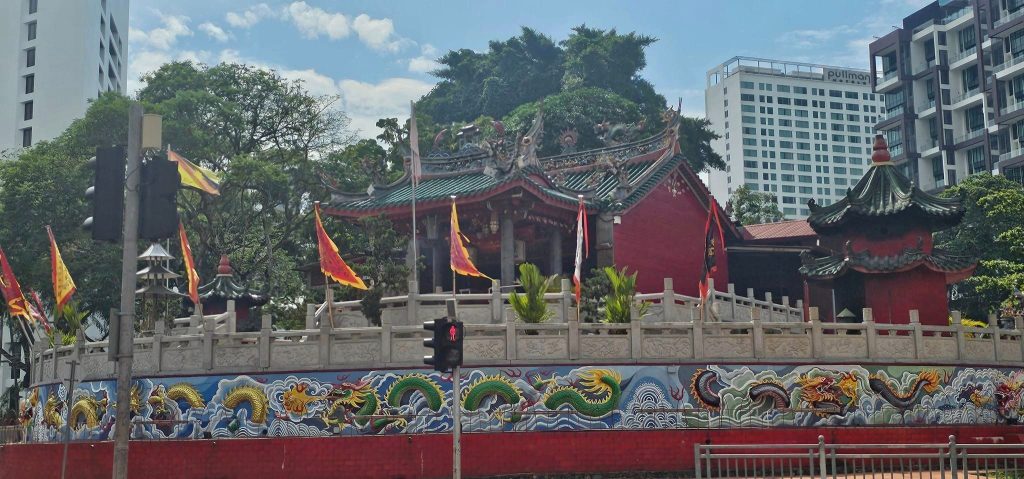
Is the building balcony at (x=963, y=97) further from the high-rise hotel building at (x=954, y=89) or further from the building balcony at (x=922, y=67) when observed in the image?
the building balcony at (x=922, y=67)

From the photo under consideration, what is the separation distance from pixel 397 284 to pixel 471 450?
27.1 feet

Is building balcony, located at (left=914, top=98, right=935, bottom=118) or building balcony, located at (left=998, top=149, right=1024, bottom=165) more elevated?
building balcony, located at (left=914, top=98, right=935, bottom=118)

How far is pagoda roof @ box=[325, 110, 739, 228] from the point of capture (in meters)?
34.9

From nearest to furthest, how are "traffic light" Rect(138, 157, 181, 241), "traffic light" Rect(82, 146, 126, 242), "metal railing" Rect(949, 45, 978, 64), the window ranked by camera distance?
"traffic light" Rect(82, 146, 126, 242) → "traffic light" Rect(138, 157, 181, 241) → the window → "metal railing" Rect(949, 45, 978, 64)

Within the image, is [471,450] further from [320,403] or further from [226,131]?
[226,131]

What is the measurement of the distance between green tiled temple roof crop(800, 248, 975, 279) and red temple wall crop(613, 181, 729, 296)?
7.59 meters

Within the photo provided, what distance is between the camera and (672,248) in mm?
39750

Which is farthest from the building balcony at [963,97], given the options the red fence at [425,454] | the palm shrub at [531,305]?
the red fence at [425,454]

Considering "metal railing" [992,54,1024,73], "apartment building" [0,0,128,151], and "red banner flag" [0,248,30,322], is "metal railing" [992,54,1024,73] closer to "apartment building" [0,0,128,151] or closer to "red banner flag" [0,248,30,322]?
"apartment building" [0,0,128,151]

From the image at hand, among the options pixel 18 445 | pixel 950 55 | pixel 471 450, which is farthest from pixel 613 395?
pixel 950 55

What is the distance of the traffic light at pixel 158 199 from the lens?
45.2 ft

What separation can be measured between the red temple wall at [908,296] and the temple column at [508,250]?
33.3ft

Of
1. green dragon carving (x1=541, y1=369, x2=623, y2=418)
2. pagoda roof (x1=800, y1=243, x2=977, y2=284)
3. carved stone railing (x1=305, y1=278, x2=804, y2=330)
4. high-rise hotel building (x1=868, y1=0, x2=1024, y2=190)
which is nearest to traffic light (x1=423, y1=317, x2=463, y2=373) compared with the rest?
green dragon carving (x1=541, y1=369, x2=623, y2=418)

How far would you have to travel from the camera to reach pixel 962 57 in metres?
78.6
